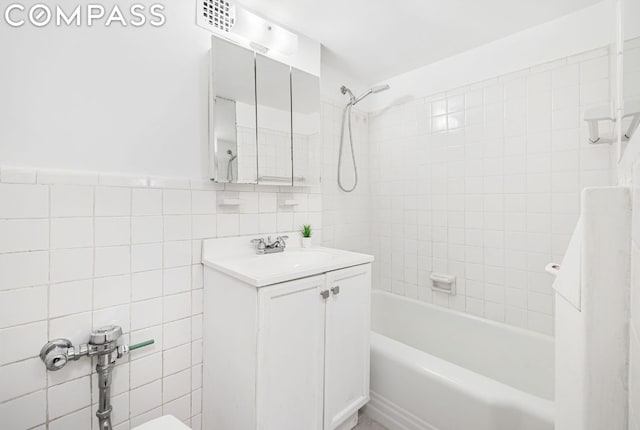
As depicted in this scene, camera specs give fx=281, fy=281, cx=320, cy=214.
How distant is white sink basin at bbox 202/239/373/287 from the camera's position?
1132mm

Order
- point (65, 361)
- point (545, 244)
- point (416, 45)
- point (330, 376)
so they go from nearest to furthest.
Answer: point (65, 361) → point (330, 376) → point (545, 244) → point (416, 45)

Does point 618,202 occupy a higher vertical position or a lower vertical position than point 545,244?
higher

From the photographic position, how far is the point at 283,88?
68.5 inches

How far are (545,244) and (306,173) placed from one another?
5.09 ft

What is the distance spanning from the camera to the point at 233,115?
151 cm

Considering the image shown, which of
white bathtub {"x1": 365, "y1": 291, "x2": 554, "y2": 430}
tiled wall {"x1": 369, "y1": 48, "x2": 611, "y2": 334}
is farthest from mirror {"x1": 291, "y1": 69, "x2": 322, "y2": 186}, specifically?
white bathtub {"x1": 365, "y1": 291, "x2": 554, "y2": 430}

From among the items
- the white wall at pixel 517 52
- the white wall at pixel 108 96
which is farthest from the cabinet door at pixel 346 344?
the white wall at pixel 517 52

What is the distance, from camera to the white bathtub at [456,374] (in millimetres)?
1186

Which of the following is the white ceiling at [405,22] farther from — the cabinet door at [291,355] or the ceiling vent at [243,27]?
the cabinet door at [291,355]

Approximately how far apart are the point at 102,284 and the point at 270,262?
0.72m

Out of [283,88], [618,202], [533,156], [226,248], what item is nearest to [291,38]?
[283,88]

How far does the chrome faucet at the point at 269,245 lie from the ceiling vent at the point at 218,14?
117cm

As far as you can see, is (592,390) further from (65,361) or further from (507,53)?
(507,53)

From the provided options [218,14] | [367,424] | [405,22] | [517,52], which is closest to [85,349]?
[367,424]
